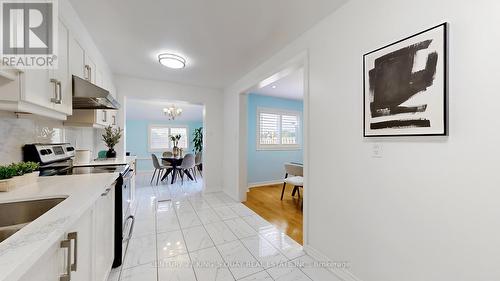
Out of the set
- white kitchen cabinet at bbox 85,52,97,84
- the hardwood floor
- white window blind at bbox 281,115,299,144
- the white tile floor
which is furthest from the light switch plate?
white window blind at bbox 281,115,299,144

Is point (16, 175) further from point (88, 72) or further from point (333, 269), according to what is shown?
point (333, 269)

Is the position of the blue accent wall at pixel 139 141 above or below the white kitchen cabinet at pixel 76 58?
below

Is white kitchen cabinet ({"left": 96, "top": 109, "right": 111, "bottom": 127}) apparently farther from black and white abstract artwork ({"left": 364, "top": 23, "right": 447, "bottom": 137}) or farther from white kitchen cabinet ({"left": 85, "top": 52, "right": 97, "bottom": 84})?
black and white abstract artwork ({"left": 364, "top": 23, "right": 447, "bottom": 137})

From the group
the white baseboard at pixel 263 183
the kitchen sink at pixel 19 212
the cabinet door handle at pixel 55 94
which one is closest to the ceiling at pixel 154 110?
the white baseboard at pixel 263 183

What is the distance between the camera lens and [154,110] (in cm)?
650

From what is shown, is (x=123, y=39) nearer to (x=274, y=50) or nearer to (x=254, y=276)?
(x=274, y=50)

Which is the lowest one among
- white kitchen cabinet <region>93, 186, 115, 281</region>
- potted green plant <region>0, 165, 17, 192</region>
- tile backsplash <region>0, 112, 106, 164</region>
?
white kitchen cabinet <region>93, 186, 115, 281</region>

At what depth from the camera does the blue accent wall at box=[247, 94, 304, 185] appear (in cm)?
500

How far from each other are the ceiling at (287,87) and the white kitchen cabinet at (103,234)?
3229 mm

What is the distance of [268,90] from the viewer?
15.2 ft

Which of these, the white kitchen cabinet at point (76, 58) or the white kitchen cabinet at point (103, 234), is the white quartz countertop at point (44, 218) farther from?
the white kitchen cabinet at point (76, 58)

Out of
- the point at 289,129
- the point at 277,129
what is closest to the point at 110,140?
the point at 277,129

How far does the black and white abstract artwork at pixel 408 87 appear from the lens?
1.12m

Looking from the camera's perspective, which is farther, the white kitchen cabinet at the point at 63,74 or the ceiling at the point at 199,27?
the ceiling at the point at 199,27
